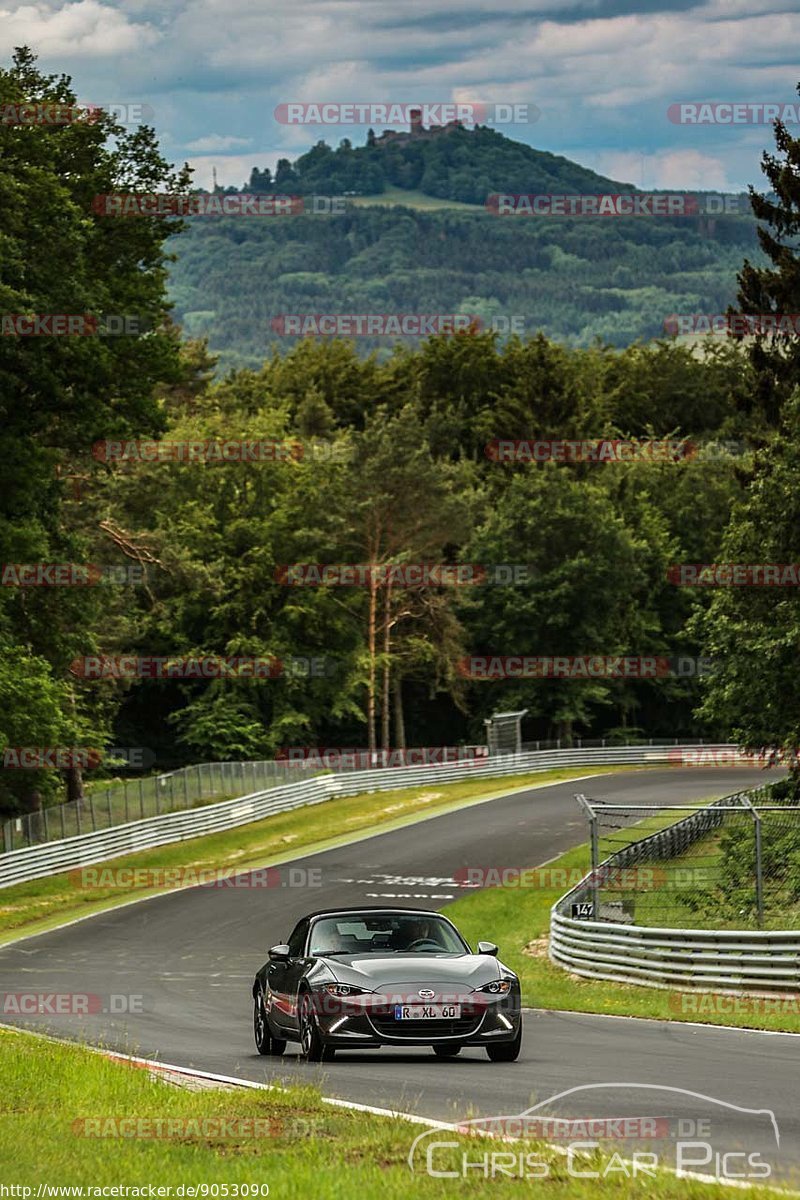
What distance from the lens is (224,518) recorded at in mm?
83125

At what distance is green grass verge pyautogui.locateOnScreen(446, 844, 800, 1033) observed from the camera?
19.2 meters

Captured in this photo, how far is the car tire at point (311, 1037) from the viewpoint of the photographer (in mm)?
14828

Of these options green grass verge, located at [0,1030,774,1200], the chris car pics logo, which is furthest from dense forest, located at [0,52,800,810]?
the chris car pics logo

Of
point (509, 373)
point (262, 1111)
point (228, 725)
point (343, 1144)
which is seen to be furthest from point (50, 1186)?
point (509, 373)

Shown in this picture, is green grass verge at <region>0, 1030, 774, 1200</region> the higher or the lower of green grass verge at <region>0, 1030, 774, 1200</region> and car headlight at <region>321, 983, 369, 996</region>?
the higher

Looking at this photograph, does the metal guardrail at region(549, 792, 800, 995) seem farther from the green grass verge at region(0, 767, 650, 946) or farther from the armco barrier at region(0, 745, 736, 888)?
the armco barrier at region(0, 745, 736, 888)

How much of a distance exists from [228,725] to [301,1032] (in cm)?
6468

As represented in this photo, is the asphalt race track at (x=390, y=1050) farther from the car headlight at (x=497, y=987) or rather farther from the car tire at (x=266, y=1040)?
the car headlight at (x=497, y=987)

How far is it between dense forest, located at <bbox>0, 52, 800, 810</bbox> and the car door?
835 inches

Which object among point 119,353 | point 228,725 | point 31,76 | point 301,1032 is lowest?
point 228,725

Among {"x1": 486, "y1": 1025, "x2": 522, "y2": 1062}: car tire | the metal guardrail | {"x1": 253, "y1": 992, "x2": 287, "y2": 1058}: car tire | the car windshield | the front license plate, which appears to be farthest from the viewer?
the metal guardrail

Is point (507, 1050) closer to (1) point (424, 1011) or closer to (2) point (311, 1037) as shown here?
(1) point (424, 1011)

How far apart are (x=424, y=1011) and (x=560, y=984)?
11.9m

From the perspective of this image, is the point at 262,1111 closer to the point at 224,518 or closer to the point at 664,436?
the point at 224,518
